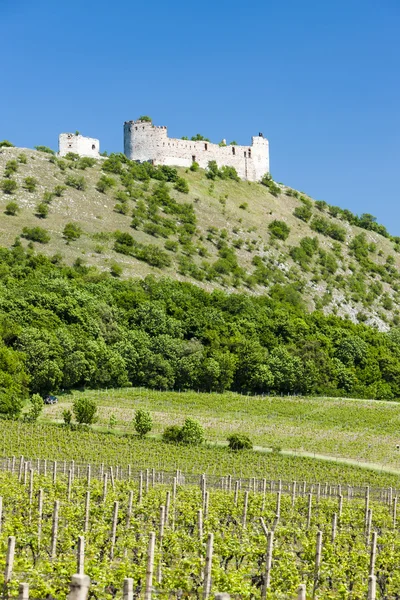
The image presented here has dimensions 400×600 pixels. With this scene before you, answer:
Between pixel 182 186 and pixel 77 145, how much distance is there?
1884cm

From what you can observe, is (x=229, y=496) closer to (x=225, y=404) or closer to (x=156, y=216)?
(x=225, y=404)

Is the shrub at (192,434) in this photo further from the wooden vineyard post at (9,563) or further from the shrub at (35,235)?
the shrub at (35,235)

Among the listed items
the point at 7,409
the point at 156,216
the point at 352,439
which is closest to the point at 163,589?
the point at 7,409

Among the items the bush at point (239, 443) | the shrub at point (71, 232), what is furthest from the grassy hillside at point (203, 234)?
the bush at point (239, 443)

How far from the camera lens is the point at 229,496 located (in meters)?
34.0

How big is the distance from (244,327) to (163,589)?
7885 cm

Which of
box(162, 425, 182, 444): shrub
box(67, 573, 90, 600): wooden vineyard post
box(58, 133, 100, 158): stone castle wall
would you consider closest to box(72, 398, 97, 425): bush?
box(162, 425, 182, 444): shrub

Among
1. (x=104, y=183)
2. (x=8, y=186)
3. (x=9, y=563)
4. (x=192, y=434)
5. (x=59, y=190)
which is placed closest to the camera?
(x=9, y=563)

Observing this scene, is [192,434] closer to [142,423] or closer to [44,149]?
[142,423]

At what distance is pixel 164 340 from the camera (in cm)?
8775

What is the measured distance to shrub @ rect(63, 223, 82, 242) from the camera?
11444cm

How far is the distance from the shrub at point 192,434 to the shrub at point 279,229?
85.9m

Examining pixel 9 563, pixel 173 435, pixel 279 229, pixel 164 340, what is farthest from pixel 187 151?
pixel 9 563

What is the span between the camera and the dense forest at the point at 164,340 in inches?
2963
